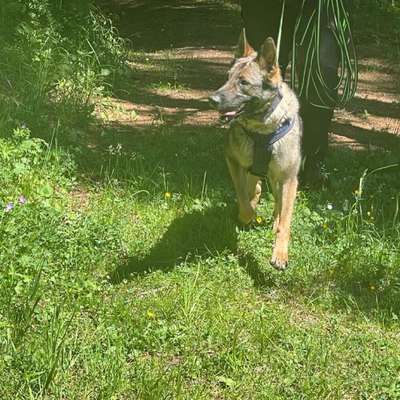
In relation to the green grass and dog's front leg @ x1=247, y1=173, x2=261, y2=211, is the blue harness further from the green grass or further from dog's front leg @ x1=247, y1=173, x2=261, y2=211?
the green grass

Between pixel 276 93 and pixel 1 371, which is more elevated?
pixel 276 93

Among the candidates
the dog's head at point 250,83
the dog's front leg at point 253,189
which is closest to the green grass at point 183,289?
the dog's front leg at point 253,189

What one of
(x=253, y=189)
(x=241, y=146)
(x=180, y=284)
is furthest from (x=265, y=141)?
(x=180, y=284)

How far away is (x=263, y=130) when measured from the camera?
457cm

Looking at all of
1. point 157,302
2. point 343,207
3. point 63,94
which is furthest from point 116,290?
point 63,94

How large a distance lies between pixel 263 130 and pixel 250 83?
35 cm

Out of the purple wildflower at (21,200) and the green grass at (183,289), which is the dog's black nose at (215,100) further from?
the purple wildflower at (21,200)

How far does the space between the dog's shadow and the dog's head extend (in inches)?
33.5

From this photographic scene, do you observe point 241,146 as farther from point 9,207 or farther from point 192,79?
point 192,79

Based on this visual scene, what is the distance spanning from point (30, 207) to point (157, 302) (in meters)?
1.13

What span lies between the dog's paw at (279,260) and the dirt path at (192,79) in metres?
2.65

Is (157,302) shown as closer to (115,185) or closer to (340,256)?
(340,256)

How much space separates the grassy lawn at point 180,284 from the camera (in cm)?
326

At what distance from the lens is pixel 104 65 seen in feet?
26.5
